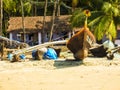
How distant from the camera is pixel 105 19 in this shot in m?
32.1

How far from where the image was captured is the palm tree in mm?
31844

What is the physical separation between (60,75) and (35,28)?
20.9 m

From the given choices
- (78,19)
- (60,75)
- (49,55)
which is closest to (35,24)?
(78,19)

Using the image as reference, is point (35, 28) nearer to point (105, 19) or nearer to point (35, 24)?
point (35, 24)

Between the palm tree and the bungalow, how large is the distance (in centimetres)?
625

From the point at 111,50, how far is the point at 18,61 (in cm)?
622

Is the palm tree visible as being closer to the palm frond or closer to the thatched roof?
the palm frond

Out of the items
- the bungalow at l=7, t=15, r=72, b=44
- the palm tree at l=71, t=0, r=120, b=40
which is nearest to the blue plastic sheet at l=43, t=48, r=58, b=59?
the palm tree at l=71, t=0, r=120, b=40

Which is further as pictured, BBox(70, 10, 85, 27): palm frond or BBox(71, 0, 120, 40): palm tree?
BBox(70, 10, 85, 27): palm frond

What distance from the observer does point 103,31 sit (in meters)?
31.9

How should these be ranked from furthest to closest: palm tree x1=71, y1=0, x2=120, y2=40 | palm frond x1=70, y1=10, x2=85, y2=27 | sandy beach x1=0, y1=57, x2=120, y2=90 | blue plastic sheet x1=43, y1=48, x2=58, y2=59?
palm frond x1=70, y1=10, x2=85, y2=27 < palm tree x1=71, y1=0, x2=120, y2=40 < blue plastic sheet x1=43, y1=48, x2=58, y2=59 < sandy beach x1=0, y1=57, x2=120, y2=90

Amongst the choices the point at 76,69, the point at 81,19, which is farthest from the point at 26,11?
the point at 76,69

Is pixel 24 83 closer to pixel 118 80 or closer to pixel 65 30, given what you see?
pixel 118 80

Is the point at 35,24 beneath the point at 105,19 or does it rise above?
beneath
